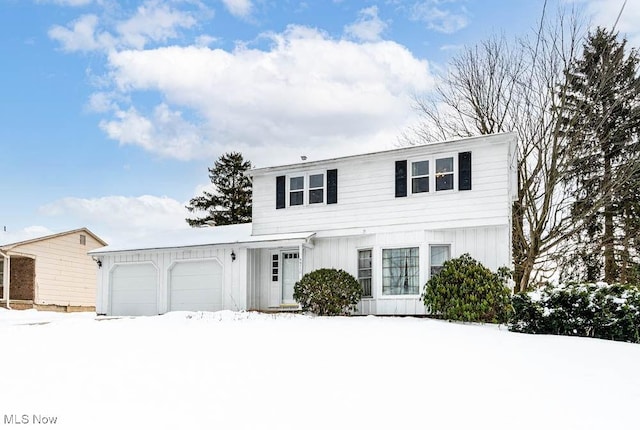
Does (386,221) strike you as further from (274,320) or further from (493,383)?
(493,383)

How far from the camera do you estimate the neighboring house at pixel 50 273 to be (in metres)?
29.0

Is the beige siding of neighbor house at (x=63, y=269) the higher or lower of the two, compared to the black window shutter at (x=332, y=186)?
lower

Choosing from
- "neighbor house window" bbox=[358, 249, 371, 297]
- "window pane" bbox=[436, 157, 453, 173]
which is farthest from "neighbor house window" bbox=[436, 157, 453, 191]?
"neighbor house window" bbox=[358, 249, 371, 297]

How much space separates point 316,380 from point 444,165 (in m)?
11.3

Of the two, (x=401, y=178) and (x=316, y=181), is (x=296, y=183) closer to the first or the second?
(x=316, y=181)

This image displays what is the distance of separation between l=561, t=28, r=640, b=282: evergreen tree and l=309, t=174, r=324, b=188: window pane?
9.17 metres

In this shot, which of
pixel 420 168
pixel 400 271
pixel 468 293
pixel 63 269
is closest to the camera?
pixel 468 293

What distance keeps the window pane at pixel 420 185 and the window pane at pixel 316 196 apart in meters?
3.01

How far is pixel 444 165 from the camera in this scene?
1878cm

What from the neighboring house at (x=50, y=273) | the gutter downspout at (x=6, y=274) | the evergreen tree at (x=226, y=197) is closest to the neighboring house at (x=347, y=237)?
the gutter downspout at (x=6, y=274)

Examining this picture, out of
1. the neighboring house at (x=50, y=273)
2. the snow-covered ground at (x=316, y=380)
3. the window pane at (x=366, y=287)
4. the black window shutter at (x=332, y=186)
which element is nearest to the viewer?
the snow-covered ground at (x=316, y=380)

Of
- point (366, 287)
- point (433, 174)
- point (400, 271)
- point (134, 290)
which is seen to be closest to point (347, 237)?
point (366, 287)

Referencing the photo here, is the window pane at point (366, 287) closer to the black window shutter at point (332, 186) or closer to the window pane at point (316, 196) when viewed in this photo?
the black window shutter at point (332, 186)
